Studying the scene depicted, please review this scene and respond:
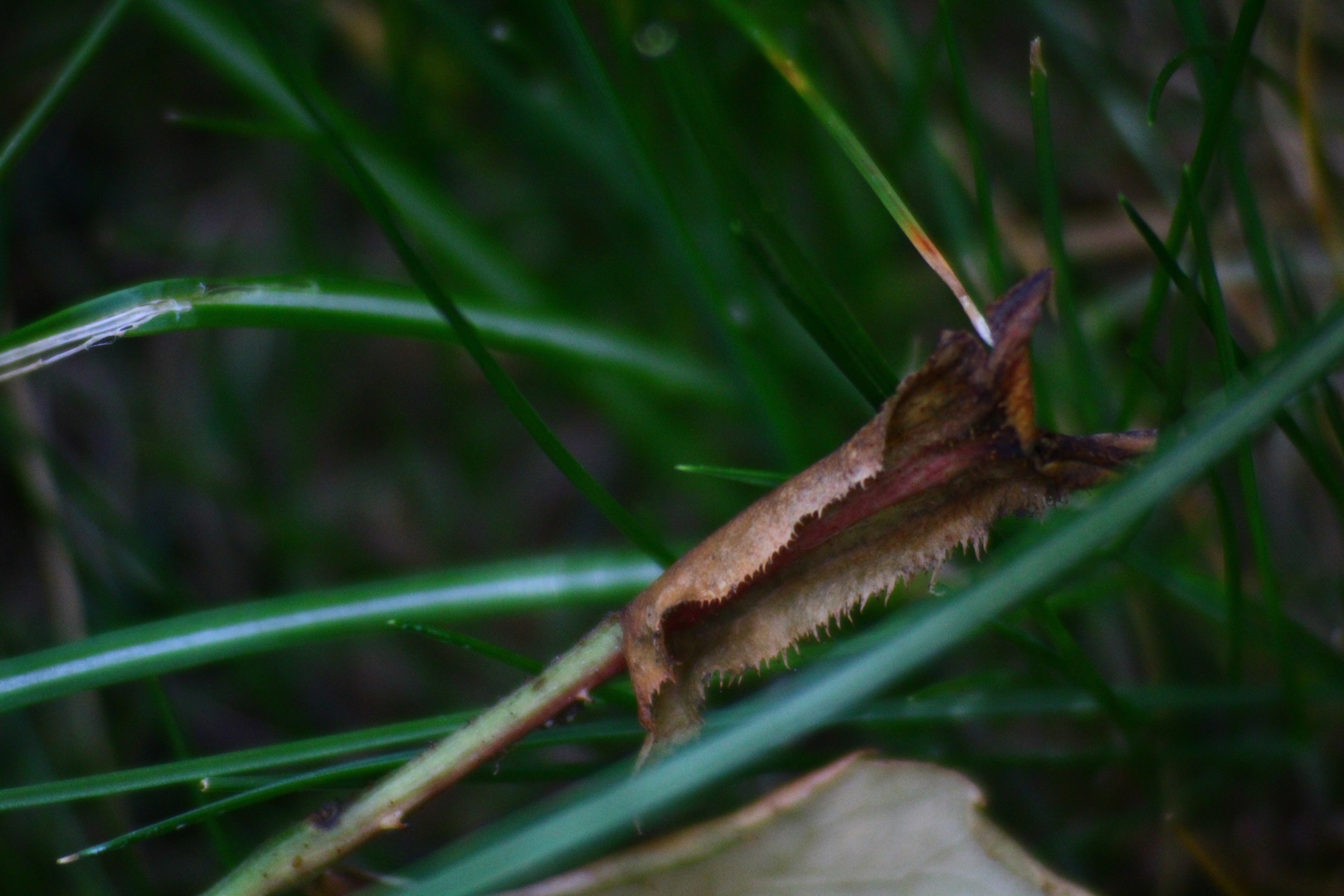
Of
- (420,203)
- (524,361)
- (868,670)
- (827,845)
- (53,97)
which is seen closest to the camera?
(868,670)

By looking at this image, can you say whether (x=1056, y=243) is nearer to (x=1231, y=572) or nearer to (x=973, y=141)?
(x=973, y=141)

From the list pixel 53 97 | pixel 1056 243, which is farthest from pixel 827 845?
pixel 53 97

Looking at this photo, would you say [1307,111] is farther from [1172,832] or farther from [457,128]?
[457,128]

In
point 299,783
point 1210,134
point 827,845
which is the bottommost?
point 827,845

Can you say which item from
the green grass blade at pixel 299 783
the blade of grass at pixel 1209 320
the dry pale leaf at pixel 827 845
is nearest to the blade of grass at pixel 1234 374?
the blade of grass at pixel 1209 320

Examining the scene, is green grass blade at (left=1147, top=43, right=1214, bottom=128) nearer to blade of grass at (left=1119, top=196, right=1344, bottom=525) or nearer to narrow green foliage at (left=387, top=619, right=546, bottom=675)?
blade of grass at (left=1119, top=196, right=1344, bottom=525)

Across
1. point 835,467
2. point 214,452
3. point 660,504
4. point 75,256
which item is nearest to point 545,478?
point 660,504

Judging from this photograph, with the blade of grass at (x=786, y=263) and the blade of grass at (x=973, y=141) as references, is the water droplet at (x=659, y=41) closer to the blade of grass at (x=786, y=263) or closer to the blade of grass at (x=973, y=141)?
the blade of grass at (x=786, y=263)

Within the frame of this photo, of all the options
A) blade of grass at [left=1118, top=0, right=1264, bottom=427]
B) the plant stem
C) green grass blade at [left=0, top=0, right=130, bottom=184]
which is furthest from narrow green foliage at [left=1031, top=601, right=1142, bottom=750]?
green grass blade at [left=0, top=0, right=130, bottom=184]
